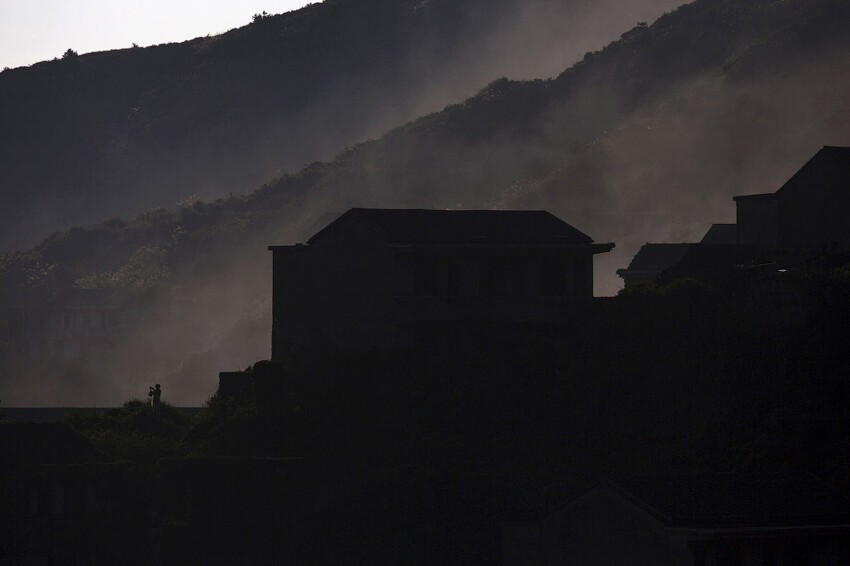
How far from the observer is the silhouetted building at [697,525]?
4203 cm

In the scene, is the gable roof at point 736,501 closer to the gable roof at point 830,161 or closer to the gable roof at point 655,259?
the gable roof at point 830,161

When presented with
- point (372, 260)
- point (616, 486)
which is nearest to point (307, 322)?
point (372, 260)

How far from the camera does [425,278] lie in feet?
223

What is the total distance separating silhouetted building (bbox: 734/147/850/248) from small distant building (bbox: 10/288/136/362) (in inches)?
3464

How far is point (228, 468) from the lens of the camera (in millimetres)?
62531

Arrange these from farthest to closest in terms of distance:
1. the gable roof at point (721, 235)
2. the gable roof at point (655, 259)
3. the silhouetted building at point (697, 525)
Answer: the gable roof at point (721, 235), the gable roof at point (655, 259), the silhouetted building at point (697, 525)

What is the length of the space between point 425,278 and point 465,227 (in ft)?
12.6

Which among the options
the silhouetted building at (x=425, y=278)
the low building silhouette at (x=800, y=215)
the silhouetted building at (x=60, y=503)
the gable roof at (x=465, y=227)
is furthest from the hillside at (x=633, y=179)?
the silhouetted building at (x=60, y=503)

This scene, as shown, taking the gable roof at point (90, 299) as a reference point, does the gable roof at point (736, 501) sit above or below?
below

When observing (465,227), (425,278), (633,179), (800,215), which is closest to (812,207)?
(800,215)

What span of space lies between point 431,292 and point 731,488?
78.5 feet

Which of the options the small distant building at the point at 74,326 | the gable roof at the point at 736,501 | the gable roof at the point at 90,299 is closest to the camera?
the gable roof at the point at 736,501

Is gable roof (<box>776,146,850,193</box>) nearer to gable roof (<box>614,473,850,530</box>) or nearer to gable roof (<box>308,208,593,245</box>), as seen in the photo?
gable roof (<box>308,208,593,245</box>)

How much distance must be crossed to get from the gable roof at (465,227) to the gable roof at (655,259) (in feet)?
80.1
